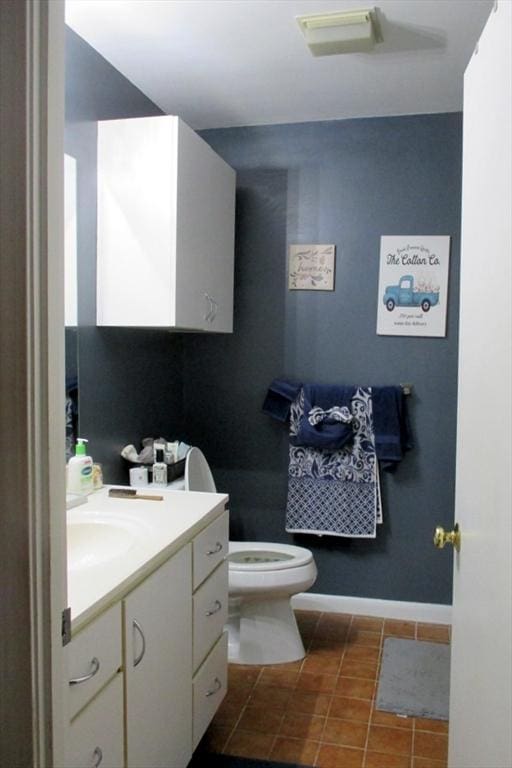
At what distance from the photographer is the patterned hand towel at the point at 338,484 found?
119 inches

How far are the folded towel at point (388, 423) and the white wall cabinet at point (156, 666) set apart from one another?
1134mm

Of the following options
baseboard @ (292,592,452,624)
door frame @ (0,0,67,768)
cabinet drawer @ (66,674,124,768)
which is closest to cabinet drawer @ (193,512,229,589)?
cabinet drawer @ (66,674,124,768)

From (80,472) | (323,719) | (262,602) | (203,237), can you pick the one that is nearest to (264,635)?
(262,602)

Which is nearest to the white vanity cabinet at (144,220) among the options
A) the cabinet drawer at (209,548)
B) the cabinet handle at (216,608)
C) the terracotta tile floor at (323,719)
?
the cabinet drawer at (209,548)

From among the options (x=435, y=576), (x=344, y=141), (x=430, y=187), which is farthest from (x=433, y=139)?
(x=435, y=576)

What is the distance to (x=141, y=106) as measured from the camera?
2.72 m

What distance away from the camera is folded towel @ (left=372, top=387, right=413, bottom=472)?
297cm

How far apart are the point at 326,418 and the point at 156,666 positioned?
164cm

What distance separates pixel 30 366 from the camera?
0.82 meters

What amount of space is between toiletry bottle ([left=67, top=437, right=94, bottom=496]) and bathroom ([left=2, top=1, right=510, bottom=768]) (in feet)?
2.01

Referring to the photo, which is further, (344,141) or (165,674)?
(344,141)

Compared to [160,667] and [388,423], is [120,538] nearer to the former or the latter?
[160,667]

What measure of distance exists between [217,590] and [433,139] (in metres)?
2.24

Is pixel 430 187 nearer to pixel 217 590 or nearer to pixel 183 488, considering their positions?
pixel 183 488
